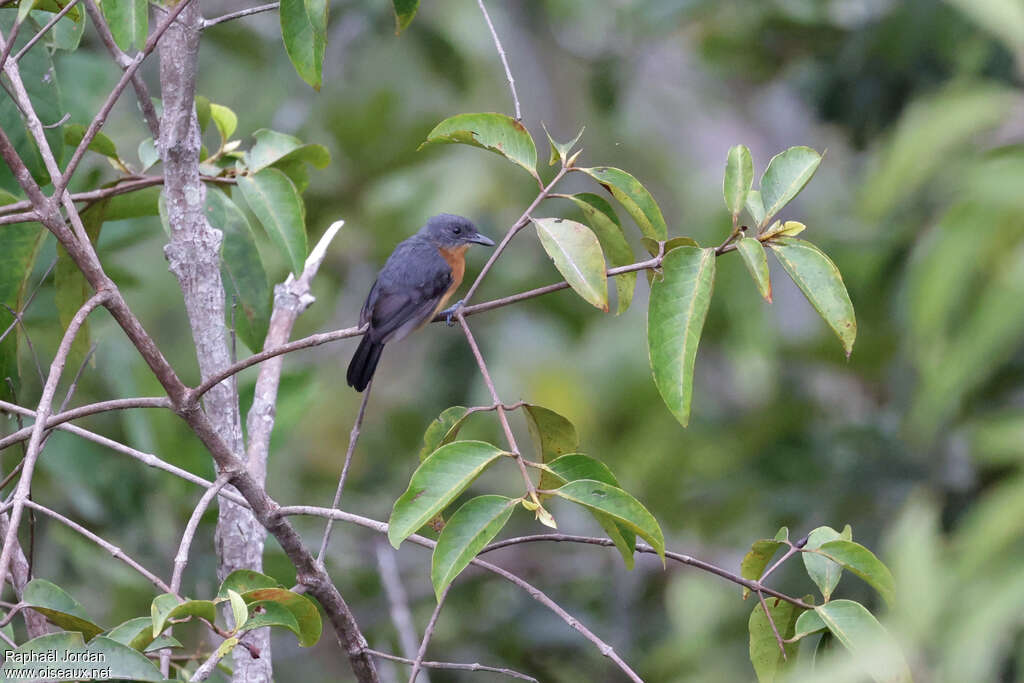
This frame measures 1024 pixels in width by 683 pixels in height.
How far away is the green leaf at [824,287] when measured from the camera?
5.68 ft

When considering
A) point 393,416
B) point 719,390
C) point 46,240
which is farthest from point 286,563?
point 719,390

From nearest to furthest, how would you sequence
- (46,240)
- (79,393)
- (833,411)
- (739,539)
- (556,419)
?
1. (556,419)
2. (46,240)
3. (79,393)
4. (739,539)
5. (833,411)

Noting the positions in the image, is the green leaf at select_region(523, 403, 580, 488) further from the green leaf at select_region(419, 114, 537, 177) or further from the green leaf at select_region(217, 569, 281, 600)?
the green leaf at select_region(217, 569, 281, 600)

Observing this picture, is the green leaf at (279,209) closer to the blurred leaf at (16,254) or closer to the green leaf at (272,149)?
the green leaf at (272,149)

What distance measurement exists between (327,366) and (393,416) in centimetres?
180

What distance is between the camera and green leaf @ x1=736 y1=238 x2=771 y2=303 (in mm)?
1680

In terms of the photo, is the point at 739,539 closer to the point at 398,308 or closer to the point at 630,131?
the point at 398,308

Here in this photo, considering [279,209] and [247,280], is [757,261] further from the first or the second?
[247,280]

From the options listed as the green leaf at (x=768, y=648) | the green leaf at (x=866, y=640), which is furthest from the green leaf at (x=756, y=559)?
the green leaf at (x=866, y=640)

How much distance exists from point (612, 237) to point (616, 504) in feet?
2.01

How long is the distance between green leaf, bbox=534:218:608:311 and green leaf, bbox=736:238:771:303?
9.1 inches

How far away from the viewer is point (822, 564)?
6.40 ft

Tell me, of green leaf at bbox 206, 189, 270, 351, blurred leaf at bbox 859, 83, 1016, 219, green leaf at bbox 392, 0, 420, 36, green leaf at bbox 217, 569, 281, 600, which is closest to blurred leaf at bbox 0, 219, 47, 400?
green leaf at bbox 206, 189, 270, 351

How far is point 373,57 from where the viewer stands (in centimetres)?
676
